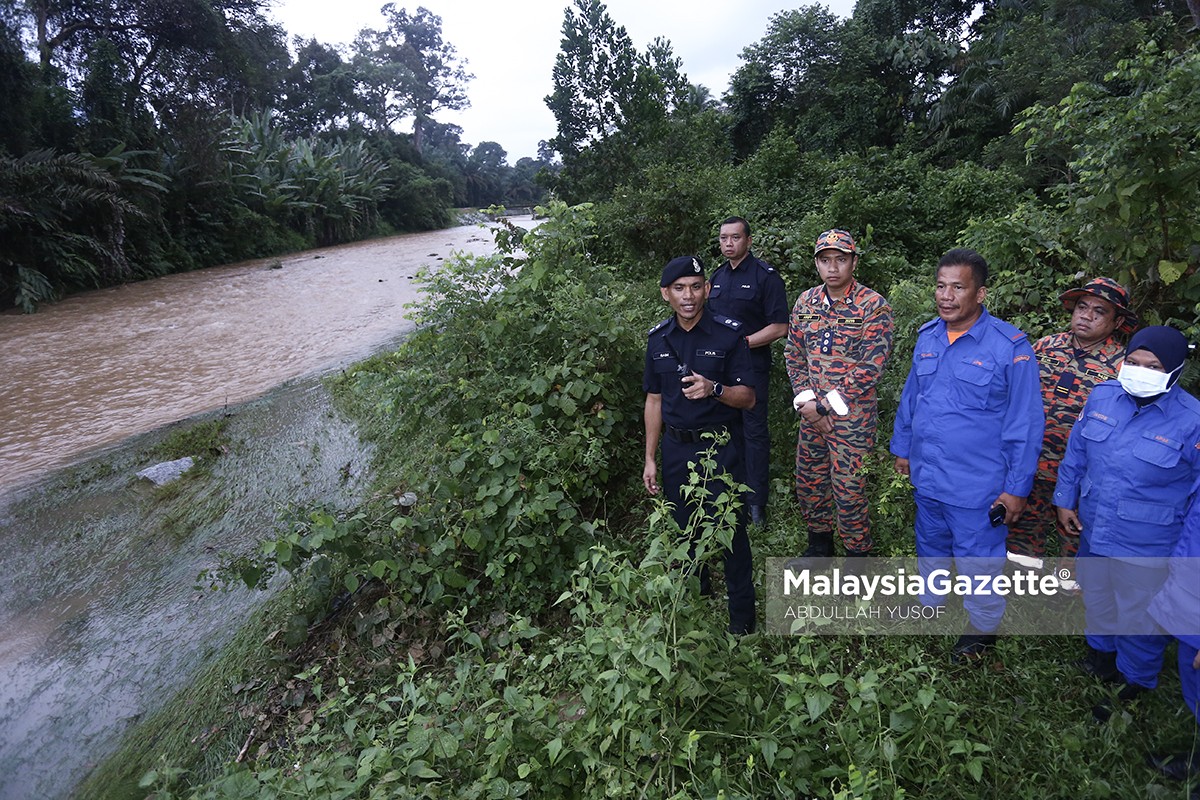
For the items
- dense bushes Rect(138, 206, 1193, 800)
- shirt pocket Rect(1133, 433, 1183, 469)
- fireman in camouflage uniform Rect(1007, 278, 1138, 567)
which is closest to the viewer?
dense bushes Rect(138, 206, 1193, 800)

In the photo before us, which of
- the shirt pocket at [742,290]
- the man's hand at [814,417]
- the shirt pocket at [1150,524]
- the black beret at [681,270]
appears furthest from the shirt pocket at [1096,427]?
the shirt pocket at [742,290]

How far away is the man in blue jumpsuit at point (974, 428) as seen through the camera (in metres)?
2.38

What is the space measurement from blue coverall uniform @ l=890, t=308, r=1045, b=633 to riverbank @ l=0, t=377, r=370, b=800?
2888mm

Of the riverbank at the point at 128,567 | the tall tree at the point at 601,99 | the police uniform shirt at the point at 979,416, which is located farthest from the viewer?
the tall tree at the point at 601,99

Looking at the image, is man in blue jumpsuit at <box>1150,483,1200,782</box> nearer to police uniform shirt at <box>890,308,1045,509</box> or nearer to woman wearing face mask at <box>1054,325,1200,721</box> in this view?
woman wearing face mask at <box>1054,325,1200,721</box>

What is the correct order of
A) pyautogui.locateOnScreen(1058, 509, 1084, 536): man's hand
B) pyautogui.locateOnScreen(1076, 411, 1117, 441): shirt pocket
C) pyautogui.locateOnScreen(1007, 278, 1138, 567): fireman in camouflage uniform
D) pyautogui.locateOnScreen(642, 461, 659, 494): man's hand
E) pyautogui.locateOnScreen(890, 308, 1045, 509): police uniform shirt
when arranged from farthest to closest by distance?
pyautogui.locateOnScreen(642, 461, 659, 494): man's hand → pyautogui.locateOnScreen(1007, 278, 1138, 567): fireman in camouflage uniform → pyautogui.locateOnScreen(1058, 509, 1084, 536): man's hand → pyautogui.locateOnScreen(890, 308, 1045, 509): police uniform shirt → pyautogui.locateOnScreen(1076, 411, 1117, 441): shirt pocket

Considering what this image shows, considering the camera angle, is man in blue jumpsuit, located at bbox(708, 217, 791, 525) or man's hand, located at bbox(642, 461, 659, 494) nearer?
man's hand, located at bbox(642, 461, 659, 494)

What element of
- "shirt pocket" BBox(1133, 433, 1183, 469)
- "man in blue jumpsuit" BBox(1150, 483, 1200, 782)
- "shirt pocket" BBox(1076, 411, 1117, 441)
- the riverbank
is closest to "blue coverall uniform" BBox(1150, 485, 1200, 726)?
"man in blue jumpsuit" BBox(1150, 483, 1200, 782)

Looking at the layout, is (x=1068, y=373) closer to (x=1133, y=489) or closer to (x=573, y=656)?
(x=1133, y=489)

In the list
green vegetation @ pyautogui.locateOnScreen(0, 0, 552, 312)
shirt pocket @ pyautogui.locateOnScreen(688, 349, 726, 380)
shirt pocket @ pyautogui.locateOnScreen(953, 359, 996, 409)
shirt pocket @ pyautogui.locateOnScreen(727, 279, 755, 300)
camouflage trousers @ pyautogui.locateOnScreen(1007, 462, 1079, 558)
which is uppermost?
green vegetation @ pyautogui.locateOnScreen(0, 0, 552, 312)

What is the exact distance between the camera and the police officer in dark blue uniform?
2.67 m

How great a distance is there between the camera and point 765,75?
19.4 metres

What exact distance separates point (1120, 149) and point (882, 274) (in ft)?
9.78

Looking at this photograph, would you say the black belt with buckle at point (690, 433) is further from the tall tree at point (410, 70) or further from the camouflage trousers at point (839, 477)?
the tall tree at point (410, 70)
